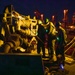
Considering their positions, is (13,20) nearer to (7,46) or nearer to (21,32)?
(21,32)

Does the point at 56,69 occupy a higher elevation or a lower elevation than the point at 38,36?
lower

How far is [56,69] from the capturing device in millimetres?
10883

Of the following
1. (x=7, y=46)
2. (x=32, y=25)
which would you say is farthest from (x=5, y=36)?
(x=32, y=25)

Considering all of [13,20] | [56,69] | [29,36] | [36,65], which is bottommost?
[56,69]

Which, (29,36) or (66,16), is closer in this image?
(29,36)

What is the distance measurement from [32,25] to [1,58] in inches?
218

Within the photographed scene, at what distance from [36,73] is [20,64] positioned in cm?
58

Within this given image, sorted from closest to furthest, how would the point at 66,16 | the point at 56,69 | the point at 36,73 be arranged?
1. the point at 36,73
2. the point at 56,69
3. the point at 66,16

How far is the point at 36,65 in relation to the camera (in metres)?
→ 7.75

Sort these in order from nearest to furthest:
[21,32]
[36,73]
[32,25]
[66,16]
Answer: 1. [36,73]
2. [21,32]
3. [32,25]
4. [66,16]

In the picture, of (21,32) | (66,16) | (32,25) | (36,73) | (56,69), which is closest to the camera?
(36,73)

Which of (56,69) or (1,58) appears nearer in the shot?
(1,58)

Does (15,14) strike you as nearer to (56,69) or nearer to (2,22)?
(2,22)

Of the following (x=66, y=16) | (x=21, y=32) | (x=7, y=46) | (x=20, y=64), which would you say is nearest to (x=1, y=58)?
(x=20, y=64)
